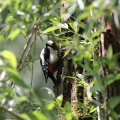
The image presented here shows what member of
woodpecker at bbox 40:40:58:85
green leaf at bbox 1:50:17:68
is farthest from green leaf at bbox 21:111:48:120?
woodpecker at bbox 40:40:58:85

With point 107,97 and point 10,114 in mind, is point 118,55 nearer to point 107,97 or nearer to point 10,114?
point 107,97

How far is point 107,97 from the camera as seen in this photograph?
836mm

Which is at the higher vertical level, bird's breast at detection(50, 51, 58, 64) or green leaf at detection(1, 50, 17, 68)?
green leaf at detection(1, 50, 17, 68)

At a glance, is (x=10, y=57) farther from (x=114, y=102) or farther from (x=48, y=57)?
(x=48, y=57)

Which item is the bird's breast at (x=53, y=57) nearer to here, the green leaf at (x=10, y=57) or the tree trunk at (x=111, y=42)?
the tree trunk at (x=111, y=42)

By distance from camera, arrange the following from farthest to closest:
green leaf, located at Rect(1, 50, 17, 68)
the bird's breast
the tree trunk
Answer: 1. the bird's breast
2. the tree trunk
3. green leaf, located at Rect(1, 50, 17, 68)

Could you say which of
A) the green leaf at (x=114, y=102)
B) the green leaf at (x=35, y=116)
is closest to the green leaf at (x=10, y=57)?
the green leaf at (x=35, y=116)

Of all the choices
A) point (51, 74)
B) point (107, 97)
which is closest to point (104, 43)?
point (107, 97)

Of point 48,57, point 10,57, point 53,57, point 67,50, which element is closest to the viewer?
point 10,57

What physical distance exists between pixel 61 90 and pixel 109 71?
1175 mm

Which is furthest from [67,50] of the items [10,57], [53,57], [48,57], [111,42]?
[48,57]

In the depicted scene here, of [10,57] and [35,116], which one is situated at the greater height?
[10,57]

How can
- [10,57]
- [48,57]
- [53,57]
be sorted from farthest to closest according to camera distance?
[48,57] < [53,57] < [10,57]

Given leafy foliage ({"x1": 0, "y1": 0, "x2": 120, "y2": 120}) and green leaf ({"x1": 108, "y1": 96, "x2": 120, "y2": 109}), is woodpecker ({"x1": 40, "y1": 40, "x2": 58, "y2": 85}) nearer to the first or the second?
leafy foliage ({"x1": 0, "y1": 0, "x2": 120, "y2": 120})
